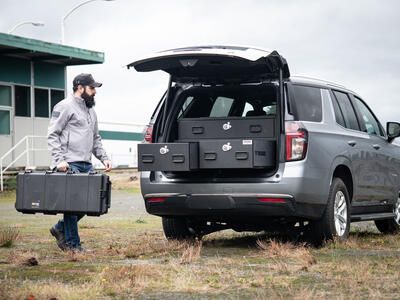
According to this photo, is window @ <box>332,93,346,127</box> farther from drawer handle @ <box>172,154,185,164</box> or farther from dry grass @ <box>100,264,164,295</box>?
dry grass @ <box>100,264,164,295</box>

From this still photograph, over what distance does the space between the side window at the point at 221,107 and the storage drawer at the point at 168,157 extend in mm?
967

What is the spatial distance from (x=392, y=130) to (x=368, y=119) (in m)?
0.47

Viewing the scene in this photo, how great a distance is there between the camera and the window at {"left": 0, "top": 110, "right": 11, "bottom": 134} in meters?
30.9

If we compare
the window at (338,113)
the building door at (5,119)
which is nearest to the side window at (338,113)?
the window at (338,113)

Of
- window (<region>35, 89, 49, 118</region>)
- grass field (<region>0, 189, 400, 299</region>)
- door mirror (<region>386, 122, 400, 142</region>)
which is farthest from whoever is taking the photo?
window (<region>35, 89, 49, 118</region>)

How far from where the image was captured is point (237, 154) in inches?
371

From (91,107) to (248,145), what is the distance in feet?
6.01

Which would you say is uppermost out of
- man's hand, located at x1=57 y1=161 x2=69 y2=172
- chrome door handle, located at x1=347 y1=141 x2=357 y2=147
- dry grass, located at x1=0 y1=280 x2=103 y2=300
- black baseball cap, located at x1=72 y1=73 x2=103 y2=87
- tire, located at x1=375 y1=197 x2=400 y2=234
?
black baseball cap, located at x1=72 y1=73 x2=103 y2=87

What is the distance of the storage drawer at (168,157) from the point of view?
9578 millimetres

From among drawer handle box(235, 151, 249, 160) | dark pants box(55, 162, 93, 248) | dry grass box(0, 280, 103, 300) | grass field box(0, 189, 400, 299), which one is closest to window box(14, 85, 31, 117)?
grass field box(0, 189, 400, 299)

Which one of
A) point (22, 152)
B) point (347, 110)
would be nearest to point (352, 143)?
point (347, 110)

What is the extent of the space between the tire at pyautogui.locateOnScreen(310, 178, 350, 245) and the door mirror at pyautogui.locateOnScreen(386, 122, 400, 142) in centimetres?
197

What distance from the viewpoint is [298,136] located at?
9.43 m

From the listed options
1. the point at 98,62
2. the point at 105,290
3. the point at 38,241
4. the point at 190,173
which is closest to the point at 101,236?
the point at 38,241
